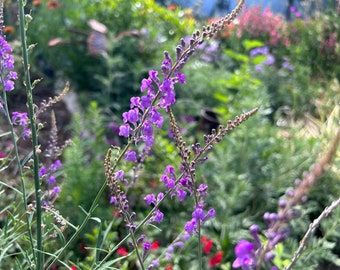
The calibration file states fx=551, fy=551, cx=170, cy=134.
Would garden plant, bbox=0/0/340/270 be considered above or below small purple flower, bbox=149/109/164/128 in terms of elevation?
below

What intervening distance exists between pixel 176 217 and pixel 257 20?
5.78 metres

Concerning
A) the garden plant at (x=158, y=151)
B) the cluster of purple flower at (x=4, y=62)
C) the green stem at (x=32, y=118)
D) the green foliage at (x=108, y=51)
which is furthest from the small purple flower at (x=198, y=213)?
the green foliage at (x=108, y=51)

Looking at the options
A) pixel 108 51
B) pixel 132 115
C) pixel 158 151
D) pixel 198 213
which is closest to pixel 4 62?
pixel 132 115

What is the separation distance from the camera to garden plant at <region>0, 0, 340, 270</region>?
131cm

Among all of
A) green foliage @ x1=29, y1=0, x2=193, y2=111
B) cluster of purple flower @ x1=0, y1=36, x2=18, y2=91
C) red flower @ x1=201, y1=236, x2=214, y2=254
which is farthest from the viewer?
green foliage @ x1=29, y1=0, x2=193, y2=111

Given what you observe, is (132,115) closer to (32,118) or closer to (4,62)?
(32,118)

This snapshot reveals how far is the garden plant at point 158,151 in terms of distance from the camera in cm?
131

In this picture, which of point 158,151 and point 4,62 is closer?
point 4,62

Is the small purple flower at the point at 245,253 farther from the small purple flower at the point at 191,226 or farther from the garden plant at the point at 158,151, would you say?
the small purple flower at the point at 191,226

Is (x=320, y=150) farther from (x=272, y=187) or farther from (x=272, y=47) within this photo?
(x=272, y=47)

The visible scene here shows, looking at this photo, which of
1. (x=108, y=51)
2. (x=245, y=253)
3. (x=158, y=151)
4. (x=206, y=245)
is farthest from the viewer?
(x=108, y=51)

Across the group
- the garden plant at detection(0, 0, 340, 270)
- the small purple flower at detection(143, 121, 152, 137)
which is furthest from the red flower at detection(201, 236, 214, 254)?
the small purple flower at detection(143, 121, 152, 137)

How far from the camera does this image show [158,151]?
11.4 ft

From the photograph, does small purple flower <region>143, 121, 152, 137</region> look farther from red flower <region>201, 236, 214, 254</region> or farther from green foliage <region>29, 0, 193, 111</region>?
green foliage <region>29, 0, 193, 111</region>
